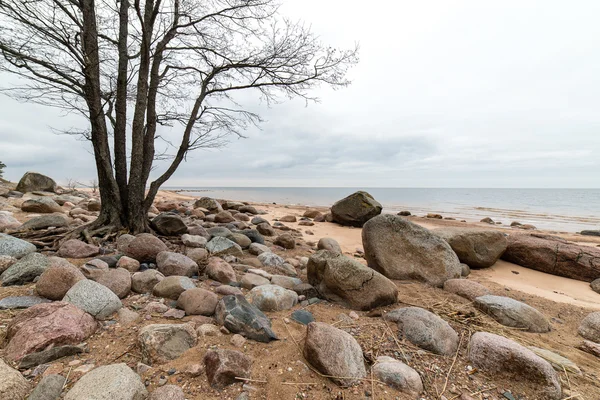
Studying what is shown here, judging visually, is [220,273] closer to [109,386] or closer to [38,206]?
[109,386]

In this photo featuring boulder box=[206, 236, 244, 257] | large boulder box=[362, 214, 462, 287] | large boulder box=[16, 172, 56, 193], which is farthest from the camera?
large boulder box=[16, 172, 56, 193]

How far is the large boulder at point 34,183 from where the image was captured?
1272cm

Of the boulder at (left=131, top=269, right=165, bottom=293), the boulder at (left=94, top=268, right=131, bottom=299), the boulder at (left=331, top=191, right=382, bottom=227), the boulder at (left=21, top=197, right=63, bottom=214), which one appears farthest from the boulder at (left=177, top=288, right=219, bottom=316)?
the boulder at (left=331, top=191, right=382, bottom=227)

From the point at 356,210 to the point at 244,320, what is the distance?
935 cm

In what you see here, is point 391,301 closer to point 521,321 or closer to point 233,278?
point 521,321

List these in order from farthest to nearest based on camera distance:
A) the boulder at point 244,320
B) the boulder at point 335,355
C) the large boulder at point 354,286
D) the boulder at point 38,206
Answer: the boulder at point 38,206
the large boulder at point 354,286
the boulder at point 244,320
the boulder at point 335,355

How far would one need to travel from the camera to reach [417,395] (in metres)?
1.78

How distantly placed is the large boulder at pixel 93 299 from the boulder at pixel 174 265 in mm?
951

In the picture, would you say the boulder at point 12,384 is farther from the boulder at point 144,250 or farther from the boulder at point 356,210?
the boulder at point 356,210

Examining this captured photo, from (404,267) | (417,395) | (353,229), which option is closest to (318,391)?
(417,395)

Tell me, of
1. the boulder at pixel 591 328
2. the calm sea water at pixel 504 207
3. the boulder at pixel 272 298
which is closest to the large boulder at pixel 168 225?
the boulder at pixel 272 298

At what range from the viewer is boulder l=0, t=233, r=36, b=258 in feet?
11.2

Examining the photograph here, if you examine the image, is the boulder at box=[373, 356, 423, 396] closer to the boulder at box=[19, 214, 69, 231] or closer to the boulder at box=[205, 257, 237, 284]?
the boulder at box=[205, 257, 237, 284]

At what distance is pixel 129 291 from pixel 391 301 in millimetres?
3003
